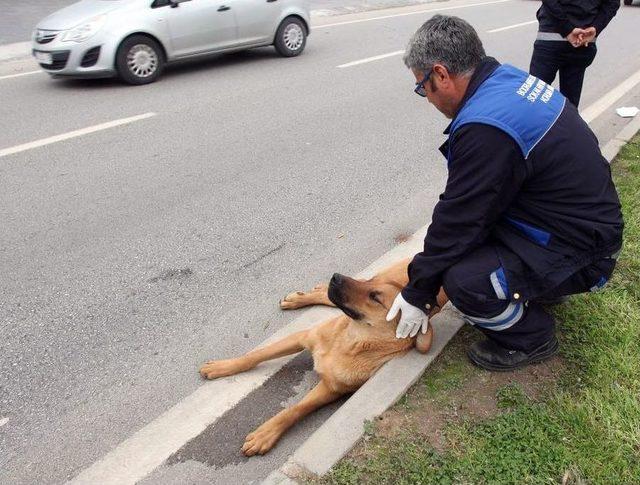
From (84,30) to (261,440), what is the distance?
269 inches

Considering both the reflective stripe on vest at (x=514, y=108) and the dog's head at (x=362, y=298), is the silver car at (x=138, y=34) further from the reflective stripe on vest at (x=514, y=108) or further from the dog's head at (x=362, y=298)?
the reflective stripe on vest at (x=514, y=108)

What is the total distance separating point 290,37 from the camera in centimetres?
988

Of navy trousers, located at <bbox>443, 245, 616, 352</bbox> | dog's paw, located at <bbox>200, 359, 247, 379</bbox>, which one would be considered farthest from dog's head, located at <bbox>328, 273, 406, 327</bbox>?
dog's paw, located at <bbox>200, 359, 247, 379</bbox>

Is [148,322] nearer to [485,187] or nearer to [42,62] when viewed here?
[485,187]

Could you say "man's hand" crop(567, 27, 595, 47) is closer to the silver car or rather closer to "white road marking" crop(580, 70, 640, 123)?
"white road marking" crop(580, 70, 640, 123)

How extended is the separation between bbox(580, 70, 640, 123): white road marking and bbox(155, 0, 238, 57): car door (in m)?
5.31

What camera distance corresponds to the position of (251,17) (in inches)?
358

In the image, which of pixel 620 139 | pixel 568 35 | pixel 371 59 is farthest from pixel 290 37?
pixel 568 35

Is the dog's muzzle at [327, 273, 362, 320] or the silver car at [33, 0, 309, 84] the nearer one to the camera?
the dog's muzzle at [327, 273, 362, 320]

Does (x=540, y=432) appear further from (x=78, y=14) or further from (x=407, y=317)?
(x=78, y=14)

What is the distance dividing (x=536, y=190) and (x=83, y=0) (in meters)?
8.42

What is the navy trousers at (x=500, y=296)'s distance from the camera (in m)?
2.50

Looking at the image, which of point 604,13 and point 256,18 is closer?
point 604,13

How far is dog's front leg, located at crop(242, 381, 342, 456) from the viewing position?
2518 millimetres
